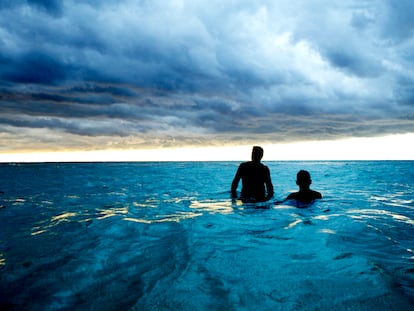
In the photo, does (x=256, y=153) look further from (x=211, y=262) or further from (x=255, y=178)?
(x=211, y=262)

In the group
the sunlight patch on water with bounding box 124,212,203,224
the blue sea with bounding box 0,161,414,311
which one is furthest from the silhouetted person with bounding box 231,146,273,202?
the sunlight patch on water with bounding box 124,212,203,224

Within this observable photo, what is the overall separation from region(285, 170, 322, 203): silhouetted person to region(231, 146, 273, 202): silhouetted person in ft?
2.51

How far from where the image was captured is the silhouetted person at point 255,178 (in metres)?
7.12

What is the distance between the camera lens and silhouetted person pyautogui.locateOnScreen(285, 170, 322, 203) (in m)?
6.63

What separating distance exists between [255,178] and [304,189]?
1344 millimetres

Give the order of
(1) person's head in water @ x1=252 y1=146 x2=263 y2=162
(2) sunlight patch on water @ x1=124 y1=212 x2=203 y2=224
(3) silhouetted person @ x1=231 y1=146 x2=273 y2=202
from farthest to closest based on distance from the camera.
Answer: (3) silhouetted person @ x1=231 y1=146 x2=273 y2=202, (1) person's head in water @ x1=252 y1=146 x2=263 y2=162, (2) sunlight patch on water @ x1=124 y1=212 x2=203 y2=224

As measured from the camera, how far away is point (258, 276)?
9.02 feet

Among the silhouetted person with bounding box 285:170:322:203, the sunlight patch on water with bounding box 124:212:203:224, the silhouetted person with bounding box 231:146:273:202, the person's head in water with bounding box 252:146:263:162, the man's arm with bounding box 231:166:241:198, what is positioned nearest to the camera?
the sunlight patch on water with bounding box 124:212:203:224

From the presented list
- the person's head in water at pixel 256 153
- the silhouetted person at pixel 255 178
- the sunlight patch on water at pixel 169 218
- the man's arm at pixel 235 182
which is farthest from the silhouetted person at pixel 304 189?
the sunlight patch on water at pixel 169 218

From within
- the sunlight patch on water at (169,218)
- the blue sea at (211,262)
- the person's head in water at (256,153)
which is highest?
the person's head in water at (256,153)

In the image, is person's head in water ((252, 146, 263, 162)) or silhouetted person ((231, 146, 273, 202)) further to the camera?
silhouetted person ((231, 146, 273, 202))

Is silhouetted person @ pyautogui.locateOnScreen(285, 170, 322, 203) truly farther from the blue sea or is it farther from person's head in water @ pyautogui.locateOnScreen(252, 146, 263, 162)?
person's head in water @ pyautogui.locateOnScreen(252, 146, 263, 162)

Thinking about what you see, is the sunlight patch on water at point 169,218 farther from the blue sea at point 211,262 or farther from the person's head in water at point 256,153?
the person's head in water at point 256,153

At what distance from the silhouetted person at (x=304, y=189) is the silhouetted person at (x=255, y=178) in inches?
30.1
